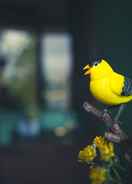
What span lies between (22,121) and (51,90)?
1.46 feet

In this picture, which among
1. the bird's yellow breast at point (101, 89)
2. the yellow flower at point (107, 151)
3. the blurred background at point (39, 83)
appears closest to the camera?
the bird's yellow breast at point (101, 89)

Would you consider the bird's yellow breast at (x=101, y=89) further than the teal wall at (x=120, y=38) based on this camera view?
No

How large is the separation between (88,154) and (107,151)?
0.16 ft

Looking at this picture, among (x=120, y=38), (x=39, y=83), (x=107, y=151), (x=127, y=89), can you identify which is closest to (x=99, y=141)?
(x=107, y=151)

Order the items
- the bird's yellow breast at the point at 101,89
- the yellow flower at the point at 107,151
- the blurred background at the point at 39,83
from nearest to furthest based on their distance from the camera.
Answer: the bird's yellow breast at the point at 101,89
the yellow flower at the point at 107,151
the blurred background at the point at 39,83

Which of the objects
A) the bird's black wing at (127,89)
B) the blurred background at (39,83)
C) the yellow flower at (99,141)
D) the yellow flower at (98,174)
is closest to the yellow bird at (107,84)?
the bird's black wing at (127,89)

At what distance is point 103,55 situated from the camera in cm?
179

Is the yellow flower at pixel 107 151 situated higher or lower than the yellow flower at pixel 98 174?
higher

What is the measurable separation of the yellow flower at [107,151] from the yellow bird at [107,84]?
116 mm

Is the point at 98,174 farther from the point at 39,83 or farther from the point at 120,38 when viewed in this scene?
the point at 39,83

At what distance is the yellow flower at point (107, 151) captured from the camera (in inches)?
67.2

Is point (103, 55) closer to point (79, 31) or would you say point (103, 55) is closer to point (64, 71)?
point (79, 31)

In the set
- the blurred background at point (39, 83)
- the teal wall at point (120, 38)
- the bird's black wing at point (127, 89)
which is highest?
the teal wall at point (120, 38)

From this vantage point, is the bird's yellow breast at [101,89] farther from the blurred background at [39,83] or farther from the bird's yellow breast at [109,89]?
the blurred background at [39,83]
